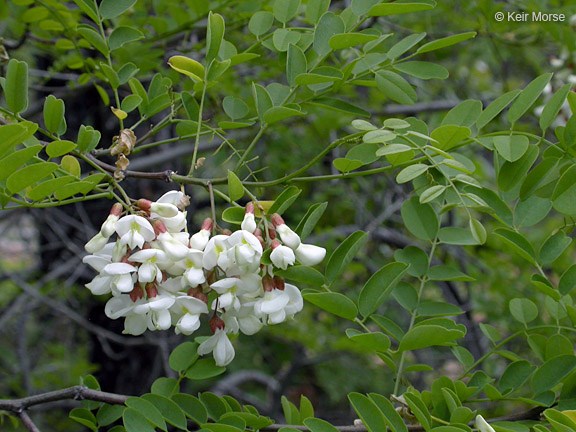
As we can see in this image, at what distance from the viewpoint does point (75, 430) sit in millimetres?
2729

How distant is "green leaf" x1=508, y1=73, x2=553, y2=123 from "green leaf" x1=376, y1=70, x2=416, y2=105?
13cm

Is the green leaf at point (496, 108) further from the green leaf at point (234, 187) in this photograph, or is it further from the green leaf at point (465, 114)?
the green leaf at point (234, 187)

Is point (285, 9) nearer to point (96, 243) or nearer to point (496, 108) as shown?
point (496, 108)

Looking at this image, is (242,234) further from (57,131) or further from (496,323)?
(496,323)

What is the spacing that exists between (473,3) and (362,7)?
1.17m

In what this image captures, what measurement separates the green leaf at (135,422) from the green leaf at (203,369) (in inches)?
4.3

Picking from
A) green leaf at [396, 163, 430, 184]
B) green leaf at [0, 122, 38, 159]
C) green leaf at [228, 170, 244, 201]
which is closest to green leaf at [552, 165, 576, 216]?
green leaf at [396, 163, 430, 184]

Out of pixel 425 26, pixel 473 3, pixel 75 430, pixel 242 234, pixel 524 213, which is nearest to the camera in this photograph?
pixel 242 234

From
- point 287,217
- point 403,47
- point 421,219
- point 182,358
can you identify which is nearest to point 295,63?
point 403,47

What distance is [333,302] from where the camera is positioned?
2.72ft

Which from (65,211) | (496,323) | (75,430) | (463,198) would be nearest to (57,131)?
(463,198)

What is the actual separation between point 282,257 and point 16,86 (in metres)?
0.37

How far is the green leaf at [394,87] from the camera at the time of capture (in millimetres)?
992

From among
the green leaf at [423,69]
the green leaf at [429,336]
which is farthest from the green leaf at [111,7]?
the green leaf at [429,336]
